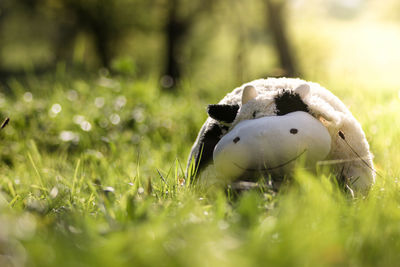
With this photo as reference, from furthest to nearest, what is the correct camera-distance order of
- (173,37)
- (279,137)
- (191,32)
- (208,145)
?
1. (191,32)
2. (173,37)
3. (208,145)
4. (279,137)

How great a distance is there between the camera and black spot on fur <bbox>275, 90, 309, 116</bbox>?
1.90 m

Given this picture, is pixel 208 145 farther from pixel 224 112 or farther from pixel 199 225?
pixel 199 225

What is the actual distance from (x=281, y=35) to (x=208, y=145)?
7.52 metres

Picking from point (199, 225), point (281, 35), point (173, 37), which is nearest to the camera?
point (199, 225)

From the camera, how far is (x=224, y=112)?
6.49 feet

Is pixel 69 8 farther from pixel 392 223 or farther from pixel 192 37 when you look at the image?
pixel 392 223

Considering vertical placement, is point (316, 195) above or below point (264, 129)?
below

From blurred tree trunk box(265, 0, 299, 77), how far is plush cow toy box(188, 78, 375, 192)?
7.12m

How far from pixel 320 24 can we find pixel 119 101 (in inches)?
537

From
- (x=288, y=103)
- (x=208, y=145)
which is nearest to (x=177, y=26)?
(x=208, y=145)

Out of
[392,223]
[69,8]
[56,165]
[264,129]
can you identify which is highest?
[69,8]

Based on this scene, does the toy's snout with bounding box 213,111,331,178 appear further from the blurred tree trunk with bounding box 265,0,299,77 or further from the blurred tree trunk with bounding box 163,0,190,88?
the blurred tree trunk with bounding box 163,0,190,88

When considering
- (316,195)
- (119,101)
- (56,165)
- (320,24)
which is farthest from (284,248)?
(320,24)

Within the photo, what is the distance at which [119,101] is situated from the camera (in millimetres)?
4328
